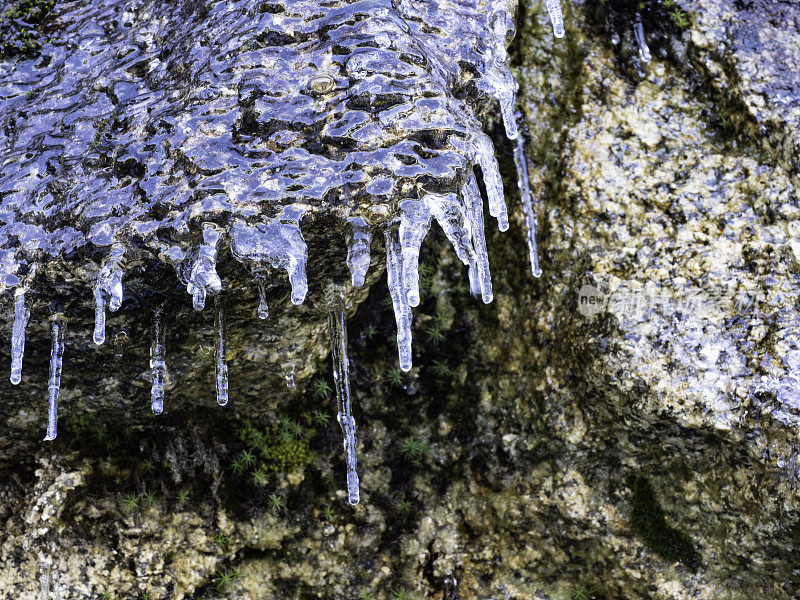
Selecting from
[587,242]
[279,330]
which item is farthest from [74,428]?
[587,242]

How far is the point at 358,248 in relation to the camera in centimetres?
359

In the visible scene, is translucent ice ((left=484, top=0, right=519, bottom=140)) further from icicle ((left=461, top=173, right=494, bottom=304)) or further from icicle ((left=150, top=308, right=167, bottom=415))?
icicle ((left=150, top=308, right=167, bottom=415))

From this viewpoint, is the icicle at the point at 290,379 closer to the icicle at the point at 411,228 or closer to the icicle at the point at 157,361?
the icicle at the point at 157,361

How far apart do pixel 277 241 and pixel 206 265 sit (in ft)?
1.34

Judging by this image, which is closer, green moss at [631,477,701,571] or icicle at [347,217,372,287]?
icicle at [347,217,372,287]

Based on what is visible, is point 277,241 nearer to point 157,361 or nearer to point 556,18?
point 157,361

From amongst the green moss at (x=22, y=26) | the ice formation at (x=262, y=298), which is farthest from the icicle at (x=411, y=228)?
the green moss at (x=22, y=26)

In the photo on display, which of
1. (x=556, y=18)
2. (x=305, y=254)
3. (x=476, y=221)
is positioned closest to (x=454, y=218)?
(x=476, y=221)

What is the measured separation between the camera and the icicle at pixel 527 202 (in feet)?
16.7

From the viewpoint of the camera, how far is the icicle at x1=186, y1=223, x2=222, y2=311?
135 inches

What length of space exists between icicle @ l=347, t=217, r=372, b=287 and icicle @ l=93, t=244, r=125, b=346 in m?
1.27

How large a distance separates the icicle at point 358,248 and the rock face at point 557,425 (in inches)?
54.9

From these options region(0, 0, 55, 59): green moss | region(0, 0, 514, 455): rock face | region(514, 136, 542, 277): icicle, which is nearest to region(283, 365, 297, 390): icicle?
region(0, 0, 514, 455): rock face

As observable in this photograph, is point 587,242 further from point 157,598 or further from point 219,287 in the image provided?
point 157,598
